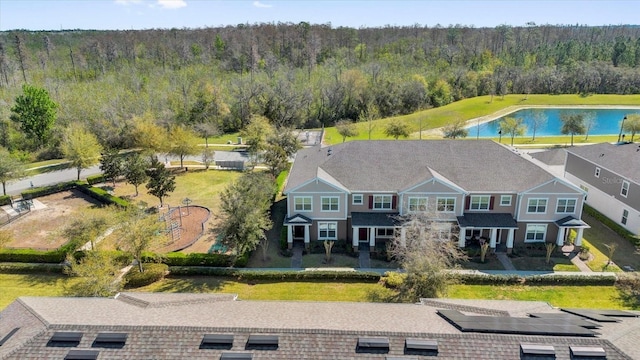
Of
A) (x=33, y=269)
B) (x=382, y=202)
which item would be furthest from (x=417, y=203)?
(x=33, y=269)

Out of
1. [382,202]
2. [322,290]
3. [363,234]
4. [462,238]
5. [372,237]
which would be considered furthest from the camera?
[363,234]

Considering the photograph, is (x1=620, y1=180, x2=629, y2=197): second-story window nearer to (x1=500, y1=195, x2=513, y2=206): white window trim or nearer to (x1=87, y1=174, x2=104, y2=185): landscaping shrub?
(x1=500, y1=195, x2=513, y2=206): white window trim

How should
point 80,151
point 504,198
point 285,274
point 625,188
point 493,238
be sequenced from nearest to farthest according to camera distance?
point 285,274, point 493,238, point 504,198, point 625,188, point 80,151

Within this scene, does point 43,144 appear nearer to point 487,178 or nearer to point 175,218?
point 175,218

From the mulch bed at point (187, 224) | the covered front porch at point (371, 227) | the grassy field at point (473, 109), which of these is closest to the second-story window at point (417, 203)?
the covered front porch at point (371, 227)

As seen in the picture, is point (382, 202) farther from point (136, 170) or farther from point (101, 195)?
point (101, 195)

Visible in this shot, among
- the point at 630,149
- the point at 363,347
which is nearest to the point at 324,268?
the point at 363,347

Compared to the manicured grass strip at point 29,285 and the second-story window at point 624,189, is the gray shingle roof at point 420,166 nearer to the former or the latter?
the second-story window at point 624,189
